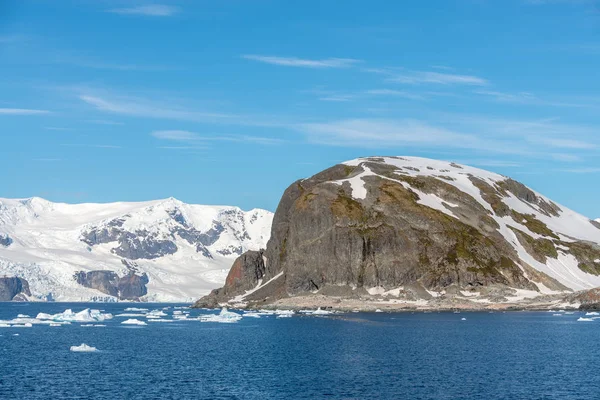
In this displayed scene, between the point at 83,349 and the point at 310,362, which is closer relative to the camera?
the point at 310,362

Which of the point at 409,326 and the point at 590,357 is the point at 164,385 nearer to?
the point at 590,357

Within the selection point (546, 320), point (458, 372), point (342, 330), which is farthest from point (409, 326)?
point (458, 372)

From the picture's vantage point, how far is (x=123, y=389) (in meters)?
81.4

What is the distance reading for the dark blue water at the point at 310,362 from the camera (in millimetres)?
81125

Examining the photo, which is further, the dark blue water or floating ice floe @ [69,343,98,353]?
floating ice floe @ [69,343,98,353]

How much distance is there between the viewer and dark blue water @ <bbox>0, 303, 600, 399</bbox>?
8112 centimetres

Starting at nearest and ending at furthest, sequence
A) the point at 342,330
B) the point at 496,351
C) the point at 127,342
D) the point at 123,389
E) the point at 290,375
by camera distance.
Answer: the point at 123,389
the point at 290,375
the point at 496,351
the point at 127,342
the point at 342,330

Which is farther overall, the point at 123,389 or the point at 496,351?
the point at 496,351

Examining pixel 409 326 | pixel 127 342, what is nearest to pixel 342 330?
pixel 409 326

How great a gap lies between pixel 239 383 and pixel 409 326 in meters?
78.9

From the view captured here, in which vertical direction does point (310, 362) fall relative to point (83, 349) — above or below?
below

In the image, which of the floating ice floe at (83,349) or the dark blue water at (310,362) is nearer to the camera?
the dark blue water at (310,362)

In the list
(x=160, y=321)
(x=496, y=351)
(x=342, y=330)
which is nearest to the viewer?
(x=496, y=351)

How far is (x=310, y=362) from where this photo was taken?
103938 millimetres
